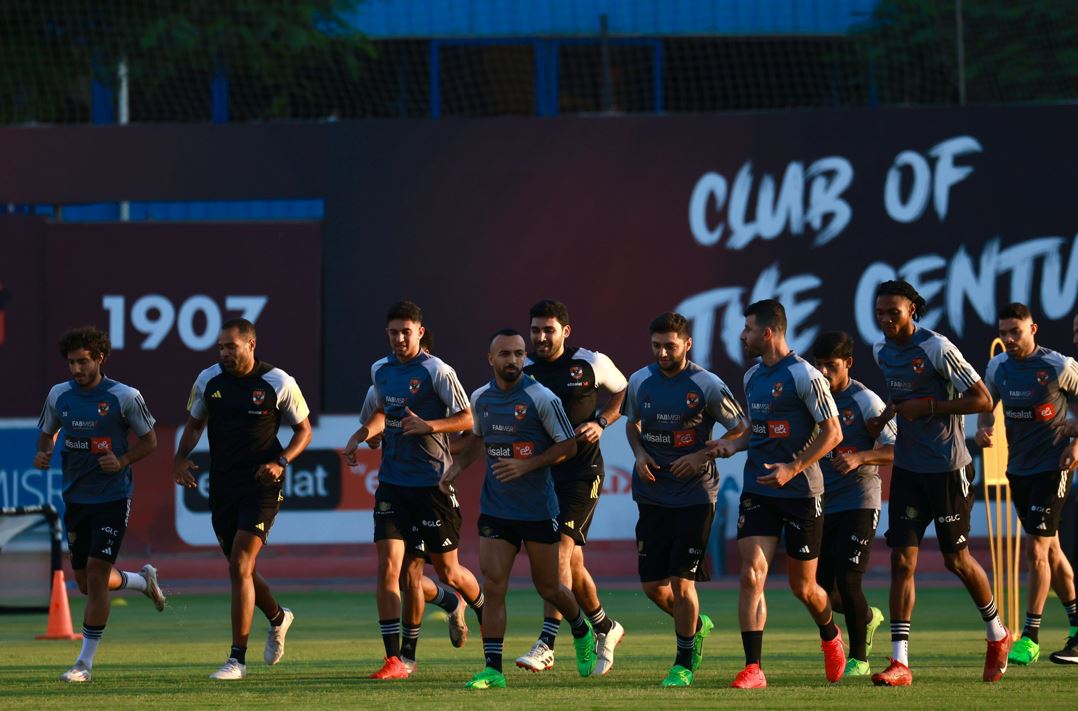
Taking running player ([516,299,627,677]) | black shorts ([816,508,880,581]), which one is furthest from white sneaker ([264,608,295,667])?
black shorts ([816,508,880,581])

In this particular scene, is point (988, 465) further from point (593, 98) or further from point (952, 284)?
point (593, 98)

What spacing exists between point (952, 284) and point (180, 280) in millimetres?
8239

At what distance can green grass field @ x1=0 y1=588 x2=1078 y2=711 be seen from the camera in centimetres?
948

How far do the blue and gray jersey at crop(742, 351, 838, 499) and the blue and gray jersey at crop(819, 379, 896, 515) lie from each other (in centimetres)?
69

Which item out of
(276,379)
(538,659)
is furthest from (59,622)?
(538,659)

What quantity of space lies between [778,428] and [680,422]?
0.62 metres

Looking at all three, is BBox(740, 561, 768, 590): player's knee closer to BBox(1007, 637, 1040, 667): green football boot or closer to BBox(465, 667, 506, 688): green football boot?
BBox(465, 667, 506, 688): green football boot

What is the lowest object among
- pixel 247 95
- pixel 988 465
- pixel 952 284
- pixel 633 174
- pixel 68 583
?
A: pixel 68 583

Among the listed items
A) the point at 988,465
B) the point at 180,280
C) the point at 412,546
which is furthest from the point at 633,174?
the point at 412,546

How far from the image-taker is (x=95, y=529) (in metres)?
11.1

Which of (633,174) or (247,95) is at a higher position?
(247,95)

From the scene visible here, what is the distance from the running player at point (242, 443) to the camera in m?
10.9

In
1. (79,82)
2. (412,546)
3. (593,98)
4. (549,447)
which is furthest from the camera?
(593,98)

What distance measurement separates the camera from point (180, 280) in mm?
18906
